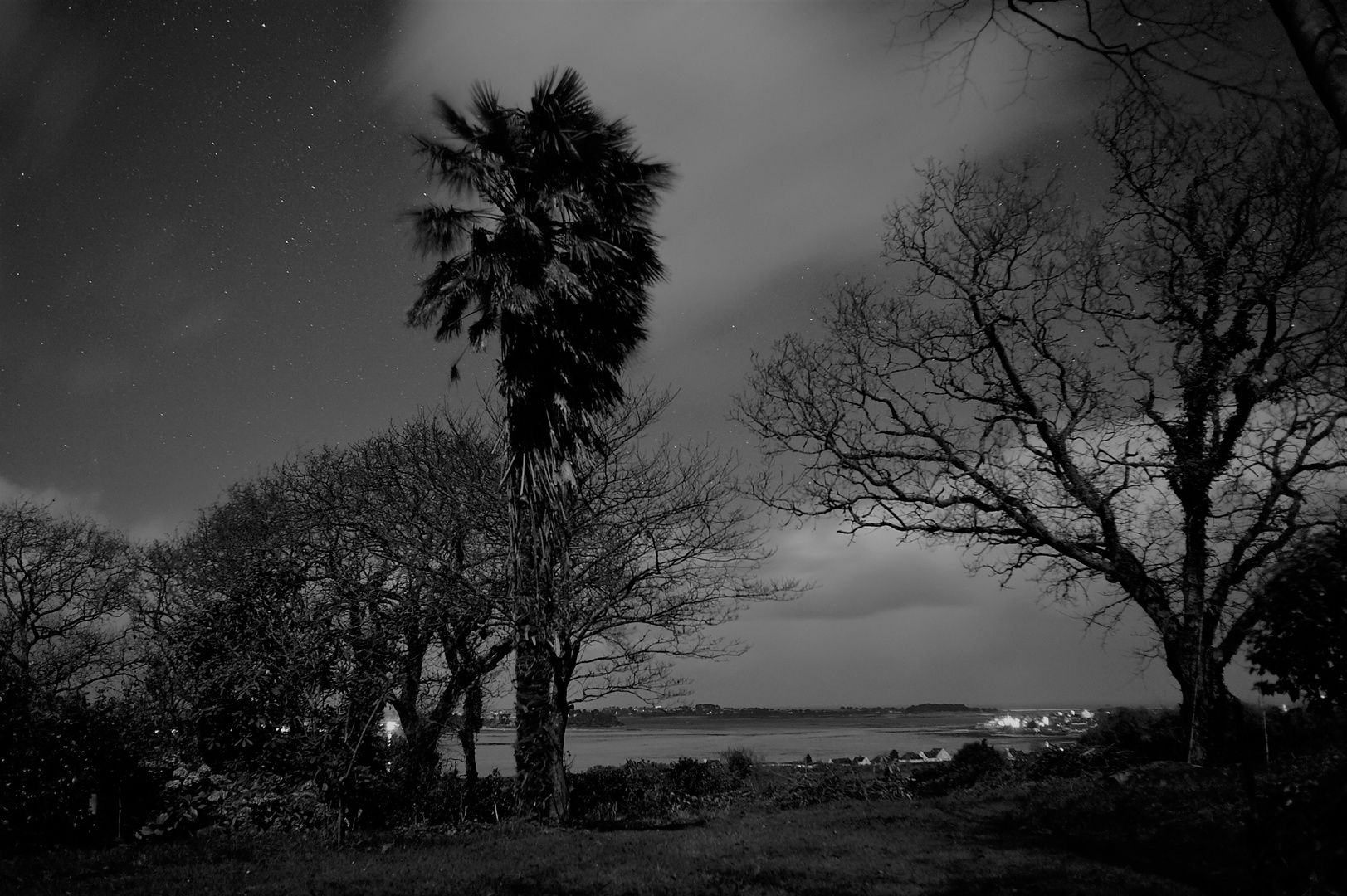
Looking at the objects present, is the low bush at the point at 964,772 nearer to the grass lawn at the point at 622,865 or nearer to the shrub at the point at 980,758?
the shrub at the point at 980,758

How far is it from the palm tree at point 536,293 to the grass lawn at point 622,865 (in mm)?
2812

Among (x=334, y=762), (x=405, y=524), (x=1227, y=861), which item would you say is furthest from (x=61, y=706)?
(x=1227, y=861)

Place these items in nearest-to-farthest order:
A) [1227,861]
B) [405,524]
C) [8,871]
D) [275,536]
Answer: [1227,861] < [8,871] < [405,524] < [275,536]

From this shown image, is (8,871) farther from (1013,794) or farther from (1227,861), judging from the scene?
(1013,794)

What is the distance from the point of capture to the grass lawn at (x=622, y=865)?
766 centimetres

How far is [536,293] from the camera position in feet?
44.9

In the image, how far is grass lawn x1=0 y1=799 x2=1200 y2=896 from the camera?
25.1 feet

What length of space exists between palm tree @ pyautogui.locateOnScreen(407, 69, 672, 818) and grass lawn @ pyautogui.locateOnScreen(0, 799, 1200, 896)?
2812 millimetres

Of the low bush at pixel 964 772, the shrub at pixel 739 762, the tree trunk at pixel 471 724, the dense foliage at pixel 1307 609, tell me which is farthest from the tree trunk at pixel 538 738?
the dense foliage at pixel 1307 609

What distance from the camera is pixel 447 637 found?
581 inches

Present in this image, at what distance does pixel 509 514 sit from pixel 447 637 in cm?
311

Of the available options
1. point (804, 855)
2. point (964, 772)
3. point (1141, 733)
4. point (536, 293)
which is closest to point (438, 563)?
point (536, 293)

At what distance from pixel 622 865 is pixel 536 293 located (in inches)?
371

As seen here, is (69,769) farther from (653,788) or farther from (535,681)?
(653,788)
